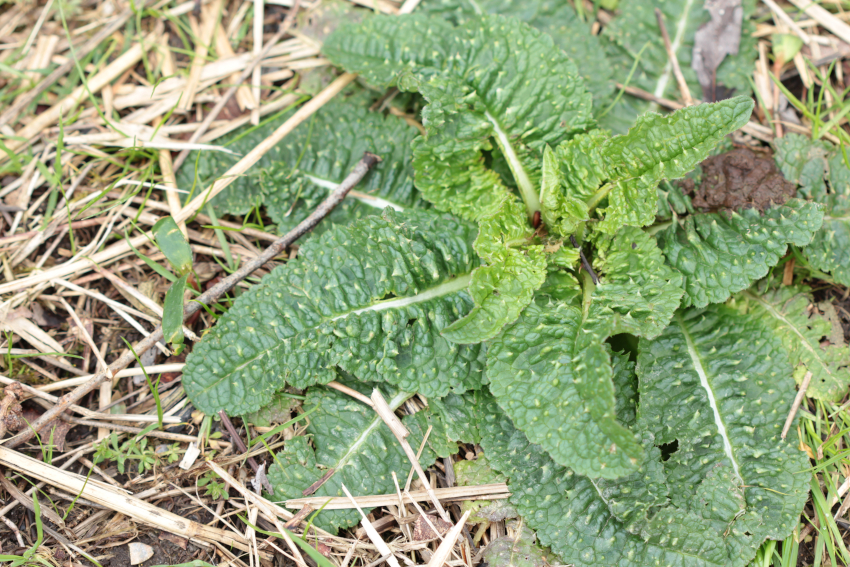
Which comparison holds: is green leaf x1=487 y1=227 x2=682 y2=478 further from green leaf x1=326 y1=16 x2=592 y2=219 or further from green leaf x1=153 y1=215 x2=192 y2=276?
green leaf x1=153 y1=215 x2=192 y2=276

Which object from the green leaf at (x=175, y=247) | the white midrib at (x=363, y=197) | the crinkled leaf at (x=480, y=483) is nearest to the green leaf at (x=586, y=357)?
the crinkled leaf at (x=480, y=483)

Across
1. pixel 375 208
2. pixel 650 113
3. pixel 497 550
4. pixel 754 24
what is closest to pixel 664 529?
pixel 497 550

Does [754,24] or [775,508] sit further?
[754,24]

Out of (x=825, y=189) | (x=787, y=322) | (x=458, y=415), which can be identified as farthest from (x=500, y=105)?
(x=787, y=322)

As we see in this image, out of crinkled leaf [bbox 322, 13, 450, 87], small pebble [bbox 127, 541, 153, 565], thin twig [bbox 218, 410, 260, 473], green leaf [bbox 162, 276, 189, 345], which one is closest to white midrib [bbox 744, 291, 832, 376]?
crinkled leaf [bbox 322, 13, 450, 87]

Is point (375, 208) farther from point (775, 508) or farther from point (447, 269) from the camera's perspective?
point (775, 508)

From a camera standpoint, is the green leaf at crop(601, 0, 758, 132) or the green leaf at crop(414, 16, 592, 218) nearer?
the green leaf at crop(414, 16, 592, 218)

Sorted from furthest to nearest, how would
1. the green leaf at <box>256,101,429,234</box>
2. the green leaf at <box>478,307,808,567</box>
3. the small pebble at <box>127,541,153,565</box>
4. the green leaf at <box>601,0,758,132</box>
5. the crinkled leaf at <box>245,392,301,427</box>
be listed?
the green leaf at <box>601,0,758,132</box> → the green leaf at <box>256,101,429,234</box> → the crinkled leaf at <box>245,392,301,427</box> → the small pebble at <box>127,541,153,565</box> → the green leaf at <box>478,307,808,567</box>
